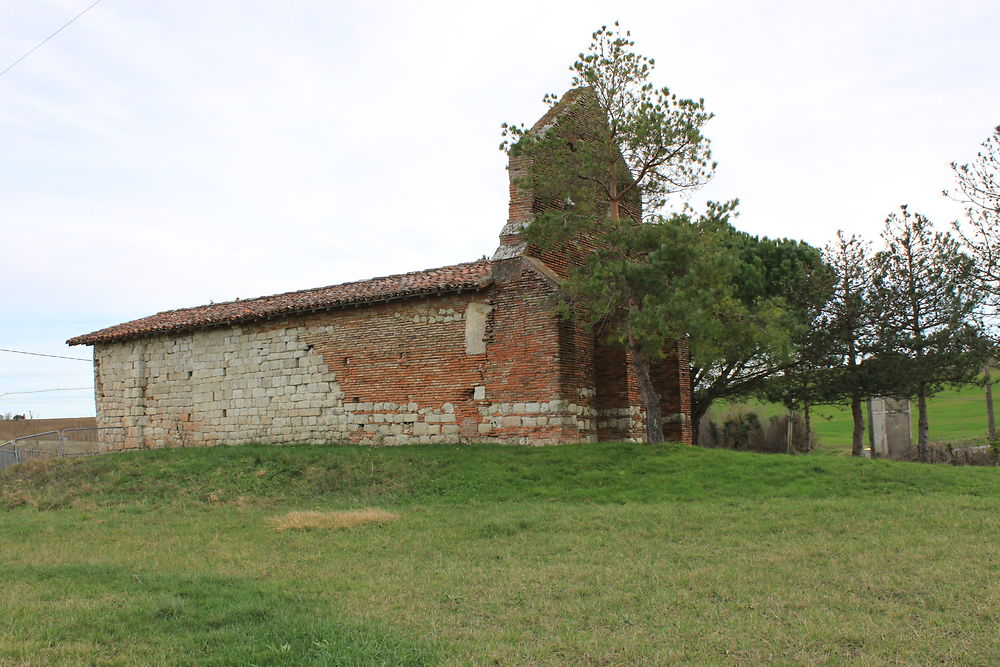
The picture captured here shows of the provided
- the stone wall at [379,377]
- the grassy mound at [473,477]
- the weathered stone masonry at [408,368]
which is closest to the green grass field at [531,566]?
the grassy mound at [473,477]

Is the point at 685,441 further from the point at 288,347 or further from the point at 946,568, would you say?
the point at 946,568

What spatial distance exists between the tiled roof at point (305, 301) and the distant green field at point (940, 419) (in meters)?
14.1

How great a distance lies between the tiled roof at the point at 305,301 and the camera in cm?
1662

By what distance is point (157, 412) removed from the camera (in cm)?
2108

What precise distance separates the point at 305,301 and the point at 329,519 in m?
9.19

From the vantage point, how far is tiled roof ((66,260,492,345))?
54.5 ft

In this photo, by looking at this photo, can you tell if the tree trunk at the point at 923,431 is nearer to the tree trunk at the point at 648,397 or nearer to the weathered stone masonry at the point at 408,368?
the weathered stone masonry at the point at 408,368

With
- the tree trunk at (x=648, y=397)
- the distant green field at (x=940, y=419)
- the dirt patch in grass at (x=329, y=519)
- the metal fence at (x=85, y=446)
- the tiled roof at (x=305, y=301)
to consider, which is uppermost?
the tiled roof at (x=305, y=301)

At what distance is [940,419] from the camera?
3916 centimetres

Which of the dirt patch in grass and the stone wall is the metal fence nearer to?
the stone wall

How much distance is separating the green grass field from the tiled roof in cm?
386

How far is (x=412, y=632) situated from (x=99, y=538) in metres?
6.75

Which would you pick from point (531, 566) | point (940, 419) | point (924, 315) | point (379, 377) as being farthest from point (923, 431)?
point (940, 419)

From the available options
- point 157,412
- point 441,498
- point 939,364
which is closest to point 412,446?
point 441,498
